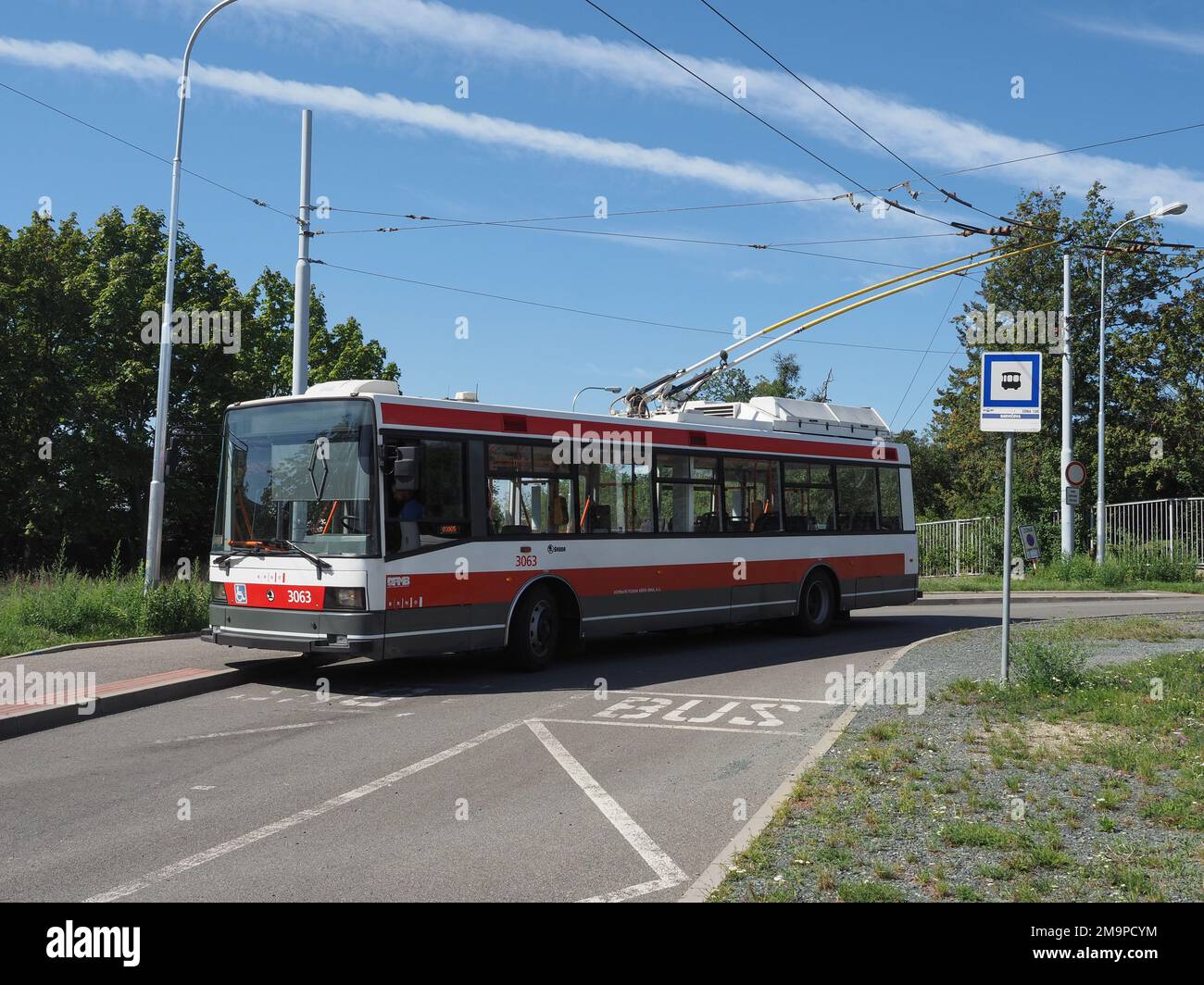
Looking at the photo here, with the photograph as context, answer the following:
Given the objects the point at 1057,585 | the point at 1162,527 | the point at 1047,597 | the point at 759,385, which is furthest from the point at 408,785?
the point at 759,385

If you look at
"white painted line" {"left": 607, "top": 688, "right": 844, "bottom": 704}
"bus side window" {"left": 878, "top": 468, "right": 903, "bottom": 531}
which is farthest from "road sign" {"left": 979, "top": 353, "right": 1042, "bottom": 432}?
"bus side window" {"left": 878, "top": 468, "right": 903, "bottom": 531}

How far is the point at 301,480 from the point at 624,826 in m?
6.64

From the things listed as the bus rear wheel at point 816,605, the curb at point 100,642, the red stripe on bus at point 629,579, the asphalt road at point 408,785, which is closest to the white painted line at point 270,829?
the asphalt road at point 408,785

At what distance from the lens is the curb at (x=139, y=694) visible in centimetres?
955

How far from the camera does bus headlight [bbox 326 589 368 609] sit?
11.5m

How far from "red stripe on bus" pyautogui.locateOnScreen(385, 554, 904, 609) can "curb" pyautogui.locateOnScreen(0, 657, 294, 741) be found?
218 centimetres

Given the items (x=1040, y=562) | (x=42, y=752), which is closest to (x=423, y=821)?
(x=42, y=752)

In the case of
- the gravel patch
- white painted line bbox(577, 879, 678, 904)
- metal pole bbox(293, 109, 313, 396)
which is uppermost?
metal pole bbox(293, 109, 313, 396)

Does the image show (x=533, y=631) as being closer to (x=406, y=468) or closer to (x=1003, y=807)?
(x=406, y=468)

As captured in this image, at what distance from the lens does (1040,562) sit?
33.7m

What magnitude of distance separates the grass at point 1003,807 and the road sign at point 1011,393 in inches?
99.8

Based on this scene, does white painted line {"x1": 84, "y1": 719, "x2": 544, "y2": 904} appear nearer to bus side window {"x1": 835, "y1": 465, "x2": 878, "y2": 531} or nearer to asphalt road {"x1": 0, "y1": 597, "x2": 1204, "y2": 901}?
→ asphalt road {"x1": 0, "y1": 597, "x2": 1204, "y2": 901}

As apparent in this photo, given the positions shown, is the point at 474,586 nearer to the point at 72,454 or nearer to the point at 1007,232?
the point at 1007,232

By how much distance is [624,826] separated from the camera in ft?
21.7
